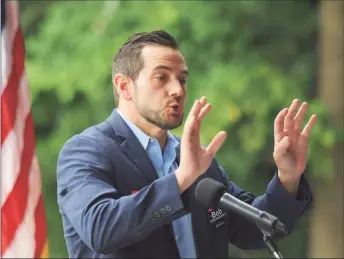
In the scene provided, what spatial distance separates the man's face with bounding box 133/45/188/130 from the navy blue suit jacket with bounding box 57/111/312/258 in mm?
80

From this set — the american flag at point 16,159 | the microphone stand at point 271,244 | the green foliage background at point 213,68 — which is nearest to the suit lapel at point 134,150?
the microphone stand at point 271,244

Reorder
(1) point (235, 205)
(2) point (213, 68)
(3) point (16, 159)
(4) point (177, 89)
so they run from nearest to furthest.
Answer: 1. (1) point (235, 205)
2. (4) point (177, 89)
3. (3) point (16, 159)
4. (2) point (213, 68)

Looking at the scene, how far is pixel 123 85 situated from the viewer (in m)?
1.69

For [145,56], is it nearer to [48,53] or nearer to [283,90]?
[283,90]

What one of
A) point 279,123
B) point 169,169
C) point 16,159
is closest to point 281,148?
point 279,123

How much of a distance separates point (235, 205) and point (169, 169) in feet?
1.07

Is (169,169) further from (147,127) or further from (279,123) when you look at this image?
(279,123)

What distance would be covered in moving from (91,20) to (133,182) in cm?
291

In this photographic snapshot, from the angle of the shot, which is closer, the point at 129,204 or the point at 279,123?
the point at 129,204

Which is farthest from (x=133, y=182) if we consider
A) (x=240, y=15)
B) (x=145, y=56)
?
(x=240, y=15)

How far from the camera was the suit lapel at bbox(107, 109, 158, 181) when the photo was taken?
1662 mm

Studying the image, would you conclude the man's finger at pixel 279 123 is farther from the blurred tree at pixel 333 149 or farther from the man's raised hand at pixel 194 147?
the blurred tree at pixel 333 149

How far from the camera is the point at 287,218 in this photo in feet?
5.66

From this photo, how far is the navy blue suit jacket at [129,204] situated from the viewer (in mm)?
1491
